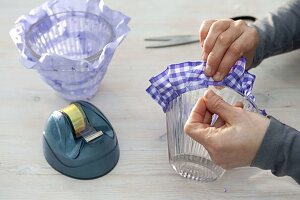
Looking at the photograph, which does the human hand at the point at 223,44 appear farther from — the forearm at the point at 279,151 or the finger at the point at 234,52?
the forearm at the point at 279,151

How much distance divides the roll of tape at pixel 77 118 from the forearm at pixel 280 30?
28cm

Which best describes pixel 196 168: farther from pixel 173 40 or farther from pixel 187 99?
pixel 173 40

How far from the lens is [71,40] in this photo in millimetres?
682

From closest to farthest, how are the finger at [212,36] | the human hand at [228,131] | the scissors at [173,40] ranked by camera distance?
the human hand at [228,131], the finger at [212,36], the scissors at [173,40]

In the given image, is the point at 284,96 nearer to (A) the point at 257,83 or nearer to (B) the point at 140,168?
(A) the point at 257,83

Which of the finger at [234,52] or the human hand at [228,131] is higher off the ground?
the finger at [234,52]

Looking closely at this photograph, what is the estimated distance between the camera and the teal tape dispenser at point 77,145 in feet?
1.75

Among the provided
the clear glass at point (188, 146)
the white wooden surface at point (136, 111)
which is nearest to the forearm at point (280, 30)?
the white wooden surface at point (136, 111)

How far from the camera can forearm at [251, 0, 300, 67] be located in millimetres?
662

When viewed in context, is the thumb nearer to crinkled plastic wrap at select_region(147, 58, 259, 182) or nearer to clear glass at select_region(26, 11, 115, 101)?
crinkled plastic wrap at select_region(147, 58, 259, 182)

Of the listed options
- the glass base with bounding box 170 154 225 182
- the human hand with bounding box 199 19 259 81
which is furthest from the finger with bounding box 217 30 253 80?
the glass base with bounding box 170 154 225 182

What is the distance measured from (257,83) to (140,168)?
0.24 meters

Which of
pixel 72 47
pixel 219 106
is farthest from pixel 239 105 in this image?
pixel 72 47

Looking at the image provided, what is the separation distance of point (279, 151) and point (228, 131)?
0.06m
